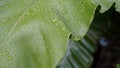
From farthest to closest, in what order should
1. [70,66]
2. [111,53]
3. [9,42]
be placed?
[111,53] < [70,66] < [9,42]

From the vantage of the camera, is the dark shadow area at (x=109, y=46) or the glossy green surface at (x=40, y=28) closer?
the glossy green surface at (x=40, y=28)

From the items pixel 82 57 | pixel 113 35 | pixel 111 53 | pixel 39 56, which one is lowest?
pixel 111 53

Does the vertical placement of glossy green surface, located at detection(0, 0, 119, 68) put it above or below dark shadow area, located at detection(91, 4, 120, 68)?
above

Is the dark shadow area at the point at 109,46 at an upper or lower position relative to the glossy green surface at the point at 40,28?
lower

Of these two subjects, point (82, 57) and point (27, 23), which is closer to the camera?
point (27, 23)

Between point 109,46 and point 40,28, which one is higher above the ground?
point 40,28

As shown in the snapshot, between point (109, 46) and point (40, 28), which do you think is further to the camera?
point (109, 46)

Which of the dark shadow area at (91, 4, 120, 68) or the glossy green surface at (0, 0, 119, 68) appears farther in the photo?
the dark shadow area at (91, 4, 120, 68)

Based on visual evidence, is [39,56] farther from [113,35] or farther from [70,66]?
[113,35]

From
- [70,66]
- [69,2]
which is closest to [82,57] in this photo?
[70,66]

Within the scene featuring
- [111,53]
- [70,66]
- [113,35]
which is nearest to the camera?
[70,66]

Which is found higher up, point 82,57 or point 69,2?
point 69,2
